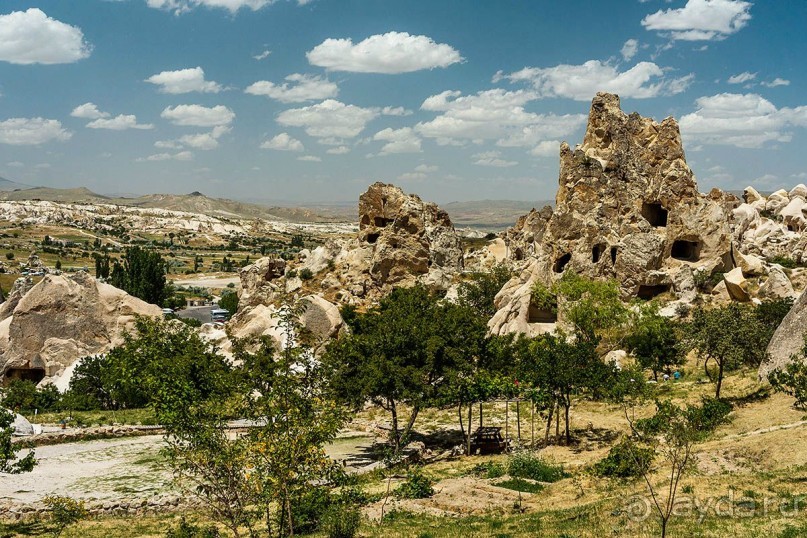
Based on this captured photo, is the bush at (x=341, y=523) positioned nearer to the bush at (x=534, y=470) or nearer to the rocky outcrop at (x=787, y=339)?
the bush at (x=534, y=470)

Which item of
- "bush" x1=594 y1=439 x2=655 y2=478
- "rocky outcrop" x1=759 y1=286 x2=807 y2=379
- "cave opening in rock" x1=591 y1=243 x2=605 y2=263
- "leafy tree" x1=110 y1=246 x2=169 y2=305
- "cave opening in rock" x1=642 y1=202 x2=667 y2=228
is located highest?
"cave opening in rock" x1=642 y1=202 x2=667 y2=228

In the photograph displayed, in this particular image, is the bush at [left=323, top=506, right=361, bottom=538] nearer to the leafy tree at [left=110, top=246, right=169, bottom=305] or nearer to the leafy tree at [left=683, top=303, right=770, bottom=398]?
the leafy tree at [left=683, top=303, right=770, bottom=398]

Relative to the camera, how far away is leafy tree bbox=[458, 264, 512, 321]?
6109cm

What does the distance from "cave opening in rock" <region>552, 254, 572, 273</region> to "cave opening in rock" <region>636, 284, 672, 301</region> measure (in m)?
7.01

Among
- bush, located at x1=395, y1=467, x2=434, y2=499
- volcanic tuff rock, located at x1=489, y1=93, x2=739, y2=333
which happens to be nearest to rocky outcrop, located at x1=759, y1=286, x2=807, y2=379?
bush, located at x1=395, y1=467, x2=434, y2=499

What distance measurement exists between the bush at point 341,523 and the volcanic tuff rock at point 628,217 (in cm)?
3764

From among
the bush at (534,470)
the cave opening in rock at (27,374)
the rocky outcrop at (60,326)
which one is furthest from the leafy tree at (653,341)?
the cave opening in rock at (27,374)

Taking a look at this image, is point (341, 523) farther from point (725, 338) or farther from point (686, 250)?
point (686, 250)

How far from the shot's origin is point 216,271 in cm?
16162

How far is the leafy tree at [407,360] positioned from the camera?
27.6 meters

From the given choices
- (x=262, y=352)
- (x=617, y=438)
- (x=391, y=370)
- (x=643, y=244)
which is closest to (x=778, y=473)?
(x=617, y=438)

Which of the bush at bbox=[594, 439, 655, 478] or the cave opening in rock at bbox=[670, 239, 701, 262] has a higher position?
the cave opening in rock at bbox=[670, 239, 701, 262]

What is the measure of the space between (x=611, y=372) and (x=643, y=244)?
29962 mm

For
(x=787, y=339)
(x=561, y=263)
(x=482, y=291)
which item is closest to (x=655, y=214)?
(x=561, y=263)
